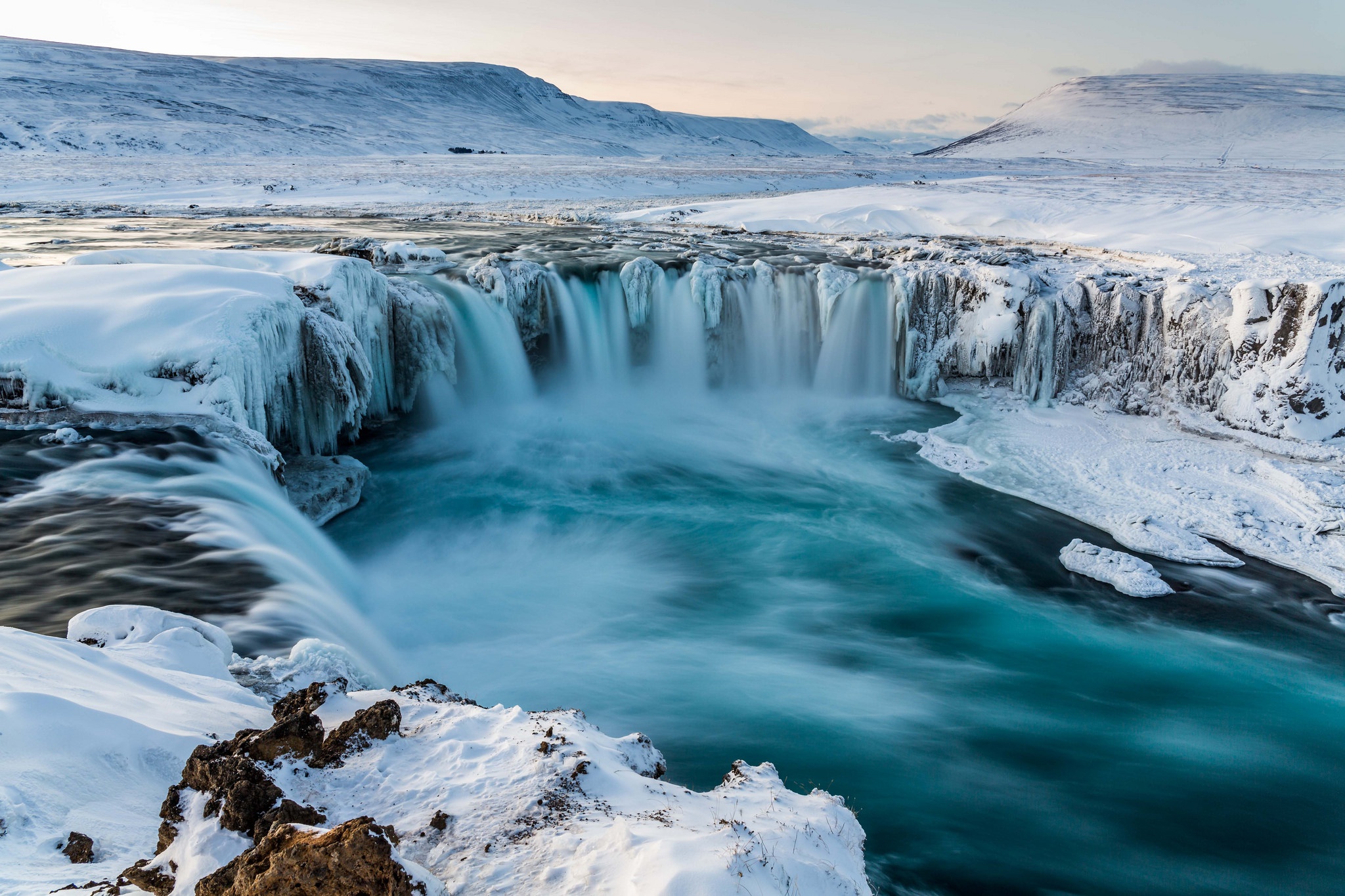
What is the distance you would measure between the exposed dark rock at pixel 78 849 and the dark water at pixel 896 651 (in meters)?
3.81

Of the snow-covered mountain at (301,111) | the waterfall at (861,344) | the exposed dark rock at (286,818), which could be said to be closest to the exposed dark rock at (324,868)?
the exposed dark rock at (286,818)

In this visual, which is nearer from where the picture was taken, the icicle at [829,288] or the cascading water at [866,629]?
the cascading water at [866,629]

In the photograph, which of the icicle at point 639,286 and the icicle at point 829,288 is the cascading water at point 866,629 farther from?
the icicle at point 829,288

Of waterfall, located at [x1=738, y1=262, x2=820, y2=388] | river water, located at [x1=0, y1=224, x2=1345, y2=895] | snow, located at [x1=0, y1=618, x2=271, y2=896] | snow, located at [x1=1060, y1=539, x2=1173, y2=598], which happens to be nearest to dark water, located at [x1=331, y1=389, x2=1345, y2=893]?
river water, located at [x1=0, y1=224, x2=1345, y2=895]

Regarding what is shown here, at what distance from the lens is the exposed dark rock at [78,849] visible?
256cm

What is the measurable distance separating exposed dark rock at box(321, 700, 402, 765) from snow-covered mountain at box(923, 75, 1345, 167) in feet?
204

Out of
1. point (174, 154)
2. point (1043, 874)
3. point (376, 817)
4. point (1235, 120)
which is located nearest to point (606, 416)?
point (1043, 874)

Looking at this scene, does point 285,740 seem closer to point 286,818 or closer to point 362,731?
point 362,731

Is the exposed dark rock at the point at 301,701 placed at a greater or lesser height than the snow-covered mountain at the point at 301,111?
lesser

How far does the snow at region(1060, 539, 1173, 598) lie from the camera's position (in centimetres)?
873

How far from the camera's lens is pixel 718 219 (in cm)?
2542

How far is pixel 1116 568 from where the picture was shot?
907 cm

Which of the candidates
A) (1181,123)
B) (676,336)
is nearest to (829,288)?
(676,336)

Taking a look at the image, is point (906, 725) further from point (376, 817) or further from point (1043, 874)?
point (376, 817)
